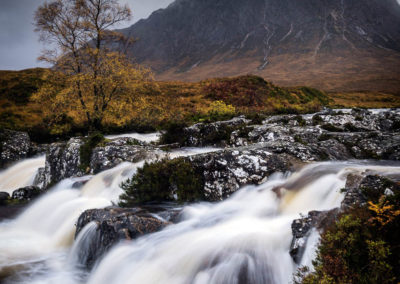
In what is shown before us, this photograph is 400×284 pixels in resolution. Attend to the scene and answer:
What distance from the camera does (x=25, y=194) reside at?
10891 millimetres

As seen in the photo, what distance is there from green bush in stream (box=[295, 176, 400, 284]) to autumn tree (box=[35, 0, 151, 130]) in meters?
15.4

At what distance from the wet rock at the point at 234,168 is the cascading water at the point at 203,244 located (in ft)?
0.92

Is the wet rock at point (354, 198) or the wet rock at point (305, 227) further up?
the wet rock at point (354, 198)

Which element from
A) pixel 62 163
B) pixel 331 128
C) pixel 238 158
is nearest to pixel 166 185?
pixel 238 158

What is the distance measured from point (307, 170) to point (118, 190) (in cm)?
616

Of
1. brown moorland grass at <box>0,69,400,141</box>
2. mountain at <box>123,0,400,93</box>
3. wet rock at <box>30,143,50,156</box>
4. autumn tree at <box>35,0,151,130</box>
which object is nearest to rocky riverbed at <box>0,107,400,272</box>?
wet rock at <box>30,143,50,156</box>

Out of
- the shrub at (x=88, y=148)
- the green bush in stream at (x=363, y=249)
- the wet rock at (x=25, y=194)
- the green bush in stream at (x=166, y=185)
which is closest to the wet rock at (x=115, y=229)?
the green bush in stream at (x=166, y=185)

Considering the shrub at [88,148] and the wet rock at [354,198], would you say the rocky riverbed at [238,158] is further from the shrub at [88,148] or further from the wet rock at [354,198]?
the shrub at [88,148]

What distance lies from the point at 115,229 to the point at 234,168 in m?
3.60

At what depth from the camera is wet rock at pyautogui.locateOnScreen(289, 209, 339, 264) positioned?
3823 mm

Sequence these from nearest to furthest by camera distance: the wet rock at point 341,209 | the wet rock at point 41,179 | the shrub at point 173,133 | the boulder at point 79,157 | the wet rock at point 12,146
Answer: the wet rock at point 341,209
the boulder at point 79,157
the wet rock at point 41,179
the shrub at point 173,133
the wet rock at point 12,146

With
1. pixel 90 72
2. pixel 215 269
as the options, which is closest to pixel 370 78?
pixel 90 72

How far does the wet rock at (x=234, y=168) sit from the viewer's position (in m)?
6.98

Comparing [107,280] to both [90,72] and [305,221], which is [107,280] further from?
[90,72]
